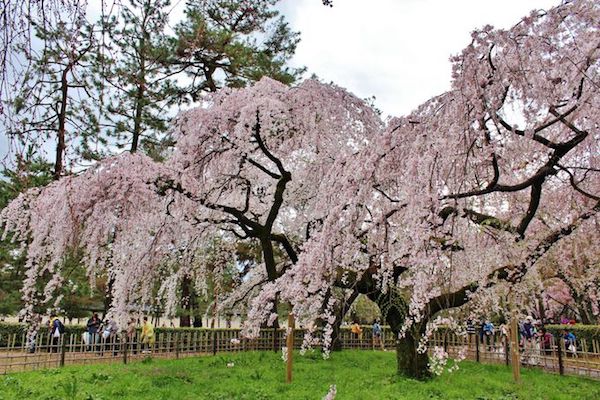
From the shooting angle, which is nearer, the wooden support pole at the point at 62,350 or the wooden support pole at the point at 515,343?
the wooden support pole at the point at 515,343

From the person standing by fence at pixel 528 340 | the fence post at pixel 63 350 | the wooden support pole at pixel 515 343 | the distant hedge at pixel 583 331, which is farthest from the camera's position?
the distant hedge at pixel 583 331

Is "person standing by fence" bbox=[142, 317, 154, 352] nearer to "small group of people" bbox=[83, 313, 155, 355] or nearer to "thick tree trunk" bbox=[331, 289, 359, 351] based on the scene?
"small group of people" bbox=[83, 313, 155, 355]

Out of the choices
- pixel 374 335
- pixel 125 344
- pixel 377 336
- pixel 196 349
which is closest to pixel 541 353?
pixel 374 335

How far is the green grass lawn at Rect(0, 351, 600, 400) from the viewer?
704 cm

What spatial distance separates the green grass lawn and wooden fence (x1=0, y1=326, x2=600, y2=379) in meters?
0.94

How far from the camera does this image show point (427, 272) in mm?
4570

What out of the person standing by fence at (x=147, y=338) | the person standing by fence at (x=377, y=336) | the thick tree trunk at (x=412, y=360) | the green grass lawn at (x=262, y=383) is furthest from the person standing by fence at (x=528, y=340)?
the person standing by fence at (x=147, y=338)

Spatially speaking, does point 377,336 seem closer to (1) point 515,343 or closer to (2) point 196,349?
(2) point 196,349

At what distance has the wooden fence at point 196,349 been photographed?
33.6 feet

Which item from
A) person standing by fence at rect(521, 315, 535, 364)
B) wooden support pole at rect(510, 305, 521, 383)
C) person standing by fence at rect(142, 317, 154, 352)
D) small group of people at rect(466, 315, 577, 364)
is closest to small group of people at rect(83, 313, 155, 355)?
person standing by fence at rect(142, 317, 154, 352)

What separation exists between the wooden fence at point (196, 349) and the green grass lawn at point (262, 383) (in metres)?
0.94

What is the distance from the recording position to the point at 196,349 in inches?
523

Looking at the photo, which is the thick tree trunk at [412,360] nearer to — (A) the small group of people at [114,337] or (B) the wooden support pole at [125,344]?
(A) the small group of people at [114,337]

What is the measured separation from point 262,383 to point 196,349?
5725mm
